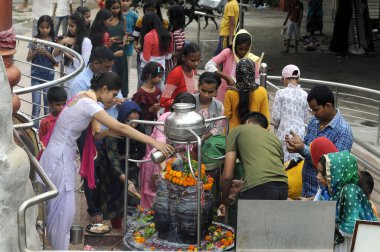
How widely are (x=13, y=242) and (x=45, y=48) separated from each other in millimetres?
7135

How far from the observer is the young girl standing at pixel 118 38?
41.0 ft

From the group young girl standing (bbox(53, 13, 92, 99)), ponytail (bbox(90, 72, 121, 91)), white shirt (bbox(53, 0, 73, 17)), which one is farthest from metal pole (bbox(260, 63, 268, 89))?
white shirt (bbox(53, 0, 73, 17))

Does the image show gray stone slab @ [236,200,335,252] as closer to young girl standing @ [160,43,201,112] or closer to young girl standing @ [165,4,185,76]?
young girl standing @ [160,43,201,112]

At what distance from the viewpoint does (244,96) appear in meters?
9.08

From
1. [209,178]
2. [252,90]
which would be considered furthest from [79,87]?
[209,178]

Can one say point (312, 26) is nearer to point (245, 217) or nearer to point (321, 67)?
point (321, 67)

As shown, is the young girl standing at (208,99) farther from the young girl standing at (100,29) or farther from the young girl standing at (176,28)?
the young girl standing at (176,28)

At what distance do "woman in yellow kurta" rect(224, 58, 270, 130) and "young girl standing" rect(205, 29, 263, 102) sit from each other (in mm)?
708

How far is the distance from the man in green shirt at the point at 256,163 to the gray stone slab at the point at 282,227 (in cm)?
175

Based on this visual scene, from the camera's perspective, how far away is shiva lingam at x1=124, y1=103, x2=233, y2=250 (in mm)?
6996

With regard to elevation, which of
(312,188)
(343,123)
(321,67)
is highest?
(343,123)

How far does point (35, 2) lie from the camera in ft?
51.2

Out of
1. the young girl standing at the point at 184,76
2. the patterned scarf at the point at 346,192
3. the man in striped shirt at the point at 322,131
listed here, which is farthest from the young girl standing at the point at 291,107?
the patterned scarf at the point at 346,192

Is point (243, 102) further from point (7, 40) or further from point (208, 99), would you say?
point (7, 40)
